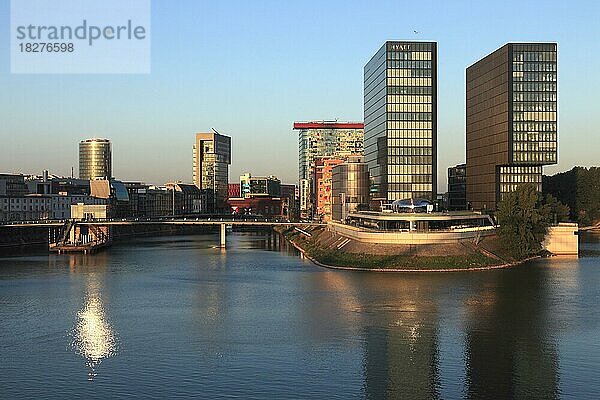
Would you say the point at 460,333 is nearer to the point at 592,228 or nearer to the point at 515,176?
the point at 515,176

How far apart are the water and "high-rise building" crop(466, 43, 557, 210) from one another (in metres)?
47.2

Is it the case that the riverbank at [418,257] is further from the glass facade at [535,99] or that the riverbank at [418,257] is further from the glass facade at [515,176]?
the glass facade at [515,176]

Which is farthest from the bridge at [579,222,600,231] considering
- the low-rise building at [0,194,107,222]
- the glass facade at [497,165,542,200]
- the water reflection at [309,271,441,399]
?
the low-rise building at [0,194,107,222]

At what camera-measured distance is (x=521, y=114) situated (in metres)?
130

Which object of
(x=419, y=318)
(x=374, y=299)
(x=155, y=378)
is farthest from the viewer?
(x=374, y=299)

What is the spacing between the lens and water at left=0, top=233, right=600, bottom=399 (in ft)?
129

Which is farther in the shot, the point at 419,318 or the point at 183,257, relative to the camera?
the point at 183,257

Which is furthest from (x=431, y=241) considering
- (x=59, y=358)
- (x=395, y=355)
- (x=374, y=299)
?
(x=59, y=358)

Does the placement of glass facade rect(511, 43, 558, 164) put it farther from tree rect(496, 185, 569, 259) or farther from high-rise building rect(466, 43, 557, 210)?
tree rect(496, 185, 569, 259)

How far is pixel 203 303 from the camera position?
215ft

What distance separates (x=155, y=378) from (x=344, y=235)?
72.0 metres

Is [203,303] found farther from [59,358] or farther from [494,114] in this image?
[494,114]

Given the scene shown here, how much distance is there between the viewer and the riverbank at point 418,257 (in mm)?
88688

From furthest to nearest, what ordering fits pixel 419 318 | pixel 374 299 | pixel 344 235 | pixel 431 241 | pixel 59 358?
pixel 344 235, pixel 431 241, pixel 374 299, pixel 419 318, pixel 59 358
